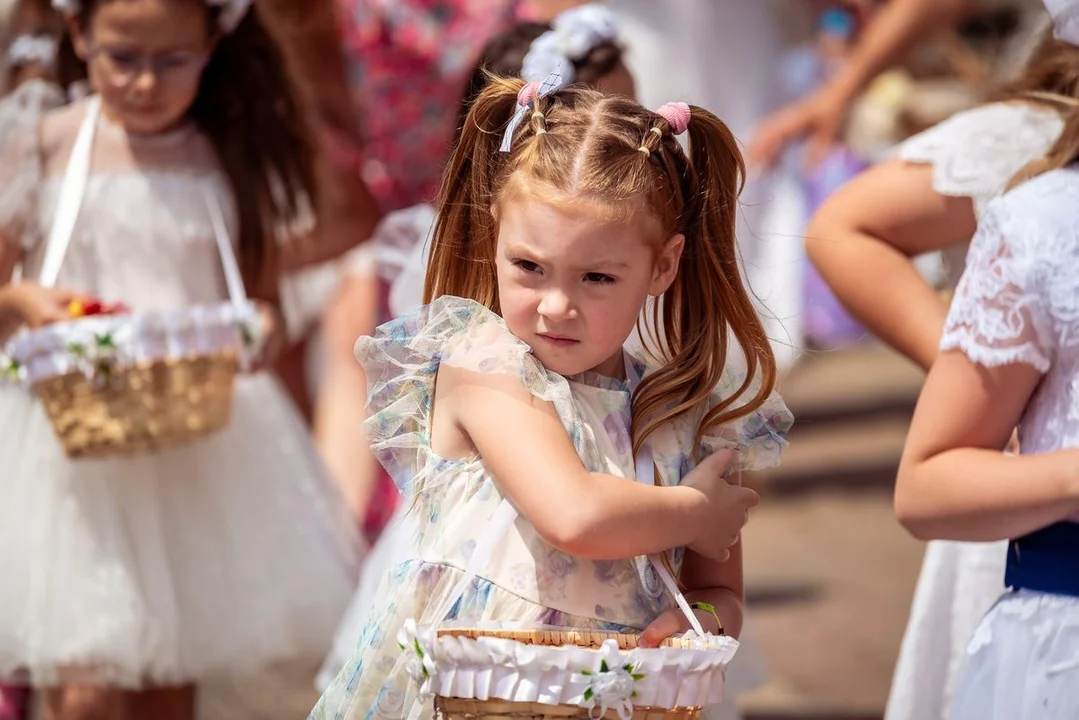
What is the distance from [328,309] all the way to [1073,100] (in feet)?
11.0

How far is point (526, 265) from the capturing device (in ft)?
6.91

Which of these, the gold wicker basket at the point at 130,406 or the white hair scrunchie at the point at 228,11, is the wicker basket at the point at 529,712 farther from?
the white hair scrunchie at the point at 228,11

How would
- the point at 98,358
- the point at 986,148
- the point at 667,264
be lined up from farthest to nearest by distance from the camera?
the point at 98,358
the point at 986,148
the point at 667,264

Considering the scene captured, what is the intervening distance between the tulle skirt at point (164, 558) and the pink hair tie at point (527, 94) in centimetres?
163

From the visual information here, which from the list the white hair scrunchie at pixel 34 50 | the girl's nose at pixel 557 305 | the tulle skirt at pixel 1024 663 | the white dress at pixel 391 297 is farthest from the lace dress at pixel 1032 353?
the white hair scrunchie at pixel 34 50

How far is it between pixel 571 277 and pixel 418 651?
540 millimetres

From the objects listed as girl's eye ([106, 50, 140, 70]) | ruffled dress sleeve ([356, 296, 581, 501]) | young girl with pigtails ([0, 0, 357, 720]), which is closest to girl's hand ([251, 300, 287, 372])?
young girl with pigtails ([0, 0, 357, 720])

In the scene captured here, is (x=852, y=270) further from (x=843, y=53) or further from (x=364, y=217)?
(x=843, y=53)

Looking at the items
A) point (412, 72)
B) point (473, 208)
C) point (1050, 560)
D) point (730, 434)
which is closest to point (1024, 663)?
point (1050, 560)

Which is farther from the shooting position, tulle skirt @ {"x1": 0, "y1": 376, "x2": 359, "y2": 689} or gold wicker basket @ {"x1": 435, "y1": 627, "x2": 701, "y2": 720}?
tulle skirt @ {"x1": 0, "y1": 376, "x2": 359, "y2": 689}

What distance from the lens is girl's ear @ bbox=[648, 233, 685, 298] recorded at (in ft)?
7.09

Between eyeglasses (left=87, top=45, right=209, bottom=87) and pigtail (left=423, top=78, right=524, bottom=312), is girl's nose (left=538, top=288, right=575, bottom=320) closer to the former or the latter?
pigtail (left=423, top=78, right=524, bottom=312)

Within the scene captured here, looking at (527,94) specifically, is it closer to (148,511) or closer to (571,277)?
(571,277)

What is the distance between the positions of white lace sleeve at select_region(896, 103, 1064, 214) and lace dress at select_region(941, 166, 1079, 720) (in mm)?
448
